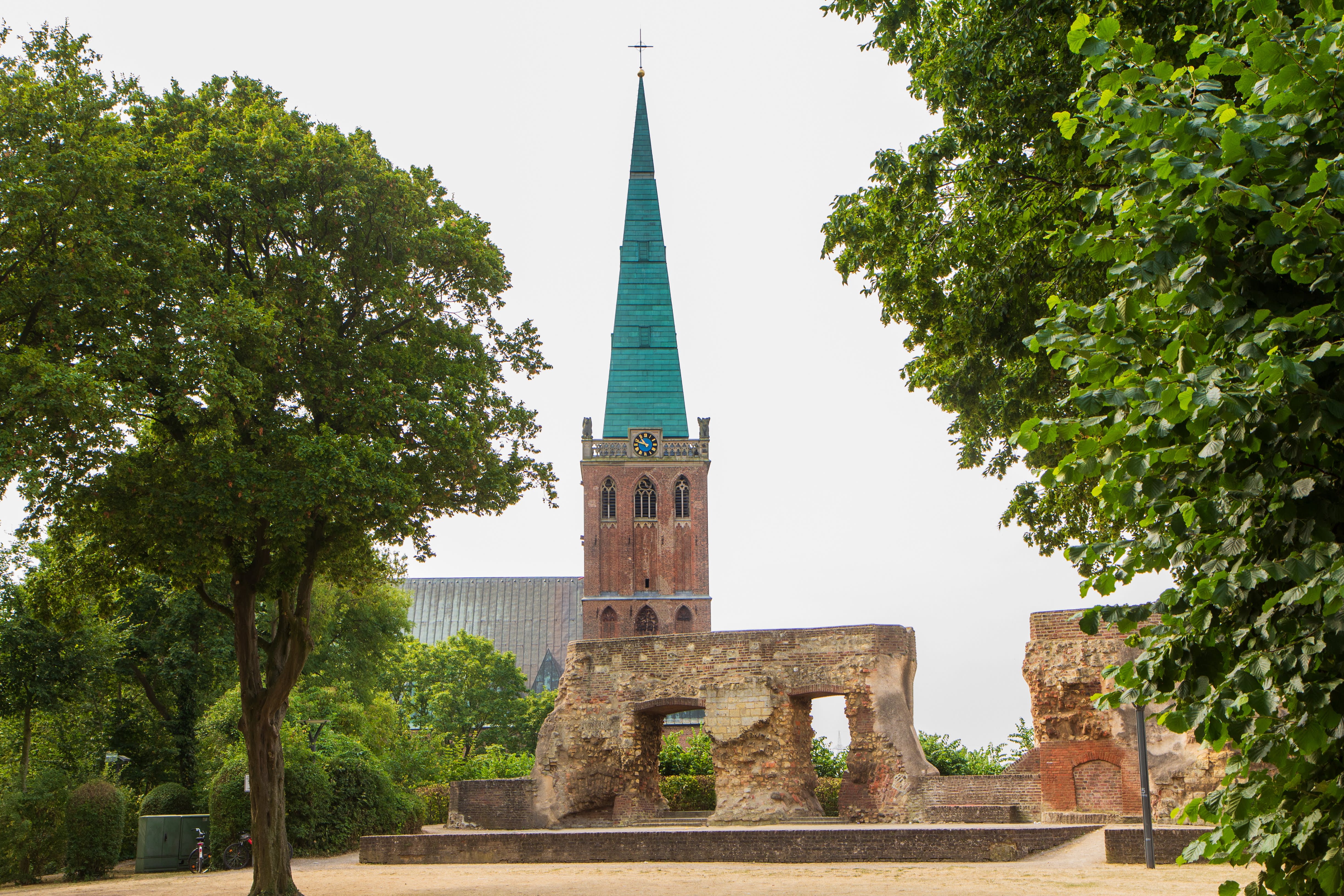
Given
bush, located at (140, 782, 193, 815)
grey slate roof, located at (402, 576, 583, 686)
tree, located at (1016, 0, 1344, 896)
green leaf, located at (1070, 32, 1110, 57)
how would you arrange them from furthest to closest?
grey slate roof, located at (402, 576, 583, 686) → bush, located at (140, 782, 193, 815) → green leaf, located at (1070, 32, 1110, 57) → tree, located at (1016, 0, 1344, 896)

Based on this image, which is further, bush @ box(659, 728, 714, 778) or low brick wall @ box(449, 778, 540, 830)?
bush @ box(659, 728, 714, 778)

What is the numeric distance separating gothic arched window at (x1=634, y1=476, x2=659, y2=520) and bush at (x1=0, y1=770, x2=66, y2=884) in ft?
151

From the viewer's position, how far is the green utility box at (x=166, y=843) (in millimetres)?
23203

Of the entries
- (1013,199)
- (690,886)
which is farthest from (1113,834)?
(1013,199)

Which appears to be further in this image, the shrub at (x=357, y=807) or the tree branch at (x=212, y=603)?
the shrub at (x=357, y=807)

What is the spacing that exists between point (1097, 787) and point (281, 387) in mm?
15613

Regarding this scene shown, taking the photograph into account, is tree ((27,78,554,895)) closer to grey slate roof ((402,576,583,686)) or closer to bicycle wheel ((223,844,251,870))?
bicycle wheel ((223,844,251,870))

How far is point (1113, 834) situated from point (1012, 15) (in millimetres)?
10743

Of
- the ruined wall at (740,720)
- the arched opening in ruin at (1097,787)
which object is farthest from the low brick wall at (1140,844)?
the ruined wall at (740,720)

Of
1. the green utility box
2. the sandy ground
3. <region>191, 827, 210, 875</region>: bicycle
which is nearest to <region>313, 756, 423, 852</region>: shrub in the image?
<region>191, 827, 210, 875</region>: bicycle

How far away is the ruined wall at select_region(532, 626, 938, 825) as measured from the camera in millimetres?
22969

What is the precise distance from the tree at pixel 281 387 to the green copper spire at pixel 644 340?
162 ft

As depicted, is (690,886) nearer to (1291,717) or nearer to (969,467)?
(969,467)

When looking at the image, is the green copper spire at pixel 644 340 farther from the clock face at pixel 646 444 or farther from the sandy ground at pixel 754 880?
the sandy ground at pixel 754 880
